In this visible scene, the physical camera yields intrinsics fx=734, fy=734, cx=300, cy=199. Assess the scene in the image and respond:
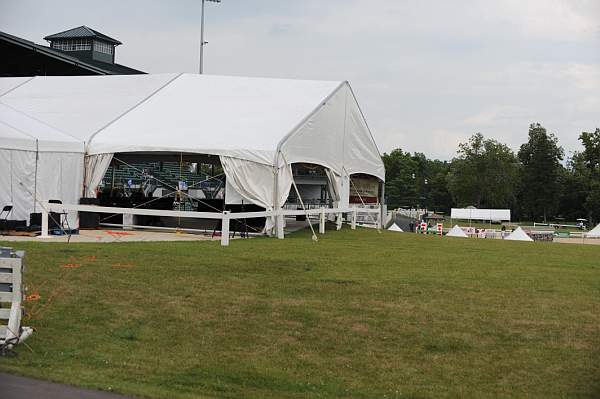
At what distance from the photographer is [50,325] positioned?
767 centimetres

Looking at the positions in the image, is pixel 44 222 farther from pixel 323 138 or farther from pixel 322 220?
pixel 323 138

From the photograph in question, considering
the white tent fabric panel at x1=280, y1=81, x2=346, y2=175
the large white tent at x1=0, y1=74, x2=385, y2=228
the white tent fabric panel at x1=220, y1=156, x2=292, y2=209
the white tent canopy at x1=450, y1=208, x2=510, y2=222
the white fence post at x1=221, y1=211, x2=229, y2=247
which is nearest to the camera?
the white fence post at x1=221, y1=211, x2=229, y2=247

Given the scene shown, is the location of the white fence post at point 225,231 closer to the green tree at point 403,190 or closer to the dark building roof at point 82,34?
the dark building roof at point 82,34

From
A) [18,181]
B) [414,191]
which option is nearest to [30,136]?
[18,181]

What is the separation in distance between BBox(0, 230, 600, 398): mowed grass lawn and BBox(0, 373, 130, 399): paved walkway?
6.8 inches

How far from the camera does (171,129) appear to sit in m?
20.8

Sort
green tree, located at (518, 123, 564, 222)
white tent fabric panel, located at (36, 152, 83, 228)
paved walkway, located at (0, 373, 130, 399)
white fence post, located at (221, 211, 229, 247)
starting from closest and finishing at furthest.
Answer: paved walkway, located at (0, 373, 130, 399), white fence post, located at (221, 211, 229, 247), white tent fabric panel, located at (36, 152, 83, 228), green tree, located at (518, 123, 564, 222)

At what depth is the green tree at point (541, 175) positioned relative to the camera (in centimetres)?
8144

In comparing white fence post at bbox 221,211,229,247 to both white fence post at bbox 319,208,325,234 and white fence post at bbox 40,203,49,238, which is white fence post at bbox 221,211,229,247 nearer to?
white fence post at bbox 40,203,49,238

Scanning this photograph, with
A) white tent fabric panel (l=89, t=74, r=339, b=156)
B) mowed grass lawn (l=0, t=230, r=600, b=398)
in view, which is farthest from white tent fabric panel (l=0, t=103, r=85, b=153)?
mowed grass lawn (l=0, t=230, r=600, b=398)

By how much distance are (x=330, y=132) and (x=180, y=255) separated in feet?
38.6

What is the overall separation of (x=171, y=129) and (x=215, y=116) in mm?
1482

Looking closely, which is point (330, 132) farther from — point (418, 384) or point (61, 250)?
point (418, 384)

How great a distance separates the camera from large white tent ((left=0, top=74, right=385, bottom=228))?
62.9ft
